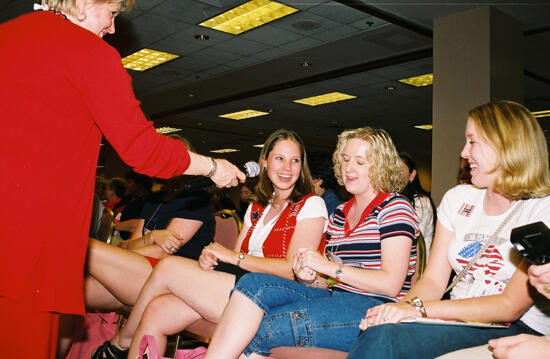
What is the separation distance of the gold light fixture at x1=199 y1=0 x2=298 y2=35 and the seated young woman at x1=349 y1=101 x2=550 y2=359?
4338 mm

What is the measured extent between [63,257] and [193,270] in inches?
32.1

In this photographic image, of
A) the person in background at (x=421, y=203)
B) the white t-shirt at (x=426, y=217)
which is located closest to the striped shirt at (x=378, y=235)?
the person in background at (x=421, y=203)

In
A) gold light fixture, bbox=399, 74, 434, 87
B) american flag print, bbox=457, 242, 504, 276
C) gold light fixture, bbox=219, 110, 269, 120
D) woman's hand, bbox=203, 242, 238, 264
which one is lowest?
woman's hand, bbox=203, 242, 238, 264

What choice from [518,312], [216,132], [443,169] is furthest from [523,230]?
[216,132]

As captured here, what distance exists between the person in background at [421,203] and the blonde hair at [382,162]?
110 centimetres

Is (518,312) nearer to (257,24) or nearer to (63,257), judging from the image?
(63,257)

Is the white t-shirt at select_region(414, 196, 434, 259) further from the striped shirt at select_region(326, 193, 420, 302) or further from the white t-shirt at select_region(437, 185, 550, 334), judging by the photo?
the white t-shirt at select_region(437, 185, 550, 334)

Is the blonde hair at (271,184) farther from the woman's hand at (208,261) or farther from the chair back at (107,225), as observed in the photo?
the chair back at (107,225)

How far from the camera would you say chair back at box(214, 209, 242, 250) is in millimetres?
3135

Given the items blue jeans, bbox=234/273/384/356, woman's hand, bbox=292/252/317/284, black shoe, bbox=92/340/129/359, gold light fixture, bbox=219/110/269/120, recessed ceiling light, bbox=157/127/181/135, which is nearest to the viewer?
blue jeans, bbox=234/273/384/356

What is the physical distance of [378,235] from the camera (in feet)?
6.26

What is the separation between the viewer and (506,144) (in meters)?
1.59

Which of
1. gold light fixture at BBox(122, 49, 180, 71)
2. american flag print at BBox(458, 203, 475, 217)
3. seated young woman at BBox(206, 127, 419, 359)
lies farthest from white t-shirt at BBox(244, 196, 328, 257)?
gold light fixture at BBox(122, 49, 180, 71)

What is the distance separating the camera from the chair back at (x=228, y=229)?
3.13 meters
